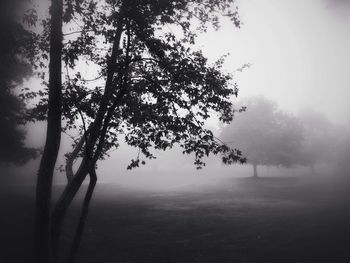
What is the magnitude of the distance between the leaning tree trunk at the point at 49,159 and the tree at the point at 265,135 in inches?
1701

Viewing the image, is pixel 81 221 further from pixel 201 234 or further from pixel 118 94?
pixel 201 234

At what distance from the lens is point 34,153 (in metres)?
31.6

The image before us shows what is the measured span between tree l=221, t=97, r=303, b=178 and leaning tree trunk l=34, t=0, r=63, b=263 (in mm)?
43216

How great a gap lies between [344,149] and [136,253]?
72800mm

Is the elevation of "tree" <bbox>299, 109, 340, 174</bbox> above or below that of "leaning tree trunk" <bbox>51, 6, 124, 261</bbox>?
above

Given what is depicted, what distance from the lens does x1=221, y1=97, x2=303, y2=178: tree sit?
52531mm

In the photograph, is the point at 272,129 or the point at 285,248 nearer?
the point at 285,248

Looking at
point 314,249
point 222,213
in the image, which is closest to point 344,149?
point 222,213

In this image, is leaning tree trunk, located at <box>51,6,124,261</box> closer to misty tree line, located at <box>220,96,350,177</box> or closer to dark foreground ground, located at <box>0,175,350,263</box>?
dark foreground ground, located at <box>0,175,350,263</box>

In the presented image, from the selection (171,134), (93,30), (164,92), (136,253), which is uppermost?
(93,30)

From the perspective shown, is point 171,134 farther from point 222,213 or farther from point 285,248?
point 222,213

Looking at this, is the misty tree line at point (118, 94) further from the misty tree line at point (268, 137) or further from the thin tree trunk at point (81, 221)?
the misty tree line at point (268, 137)

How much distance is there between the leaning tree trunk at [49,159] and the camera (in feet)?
26.8

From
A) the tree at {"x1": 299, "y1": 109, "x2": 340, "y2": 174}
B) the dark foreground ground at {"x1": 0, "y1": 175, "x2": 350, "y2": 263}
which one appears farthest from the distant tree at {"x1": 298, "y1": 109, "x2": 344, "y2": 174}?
the dark foreground ground at {"x1": 0, "y1": 175, "x2": 350, "y2": 263}
